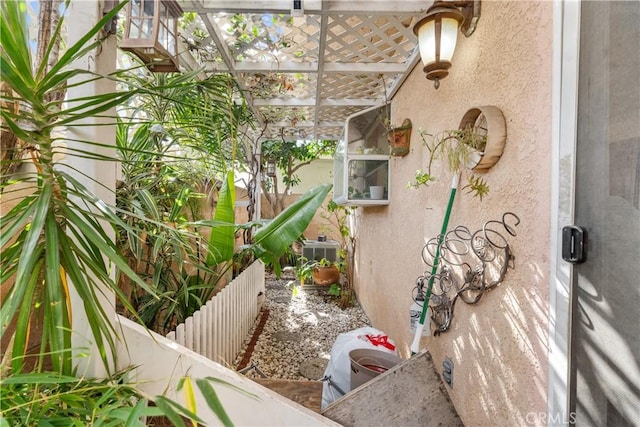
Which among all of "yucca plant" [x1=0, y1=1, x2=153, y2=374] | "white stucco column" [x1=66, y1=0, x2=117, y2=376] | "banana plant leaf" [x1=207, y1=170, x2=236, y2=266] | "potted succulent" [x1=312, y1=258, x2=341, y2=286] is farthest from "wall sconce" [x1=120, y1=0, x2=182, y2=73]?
"potted succulent" [x1=312, y1=258, x2=341, y2=286]

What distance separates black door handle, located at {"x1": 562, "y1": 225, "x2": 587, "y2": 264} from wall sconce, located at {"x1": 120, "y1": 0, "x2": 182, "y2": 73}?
1.76 metres

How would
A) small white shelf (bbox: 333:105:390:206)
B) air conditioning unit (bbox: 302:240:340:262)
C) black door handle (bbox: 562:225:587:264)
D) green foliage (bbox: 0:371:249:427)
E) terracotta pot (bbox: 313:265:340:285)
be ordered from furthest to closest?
air conditioning unit (bbox: 302:240:340:262) → terracotta pot (bbox: 313:265:340:285) → small white shelf (bbox: 333:105:390:206) → black door handle (bbox: 562:225:587:264) → green foliage (bbox: 0:371:249:427)

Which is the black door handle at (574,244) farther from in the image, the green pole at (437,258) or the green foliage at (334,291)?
the green foliage at (334,291)

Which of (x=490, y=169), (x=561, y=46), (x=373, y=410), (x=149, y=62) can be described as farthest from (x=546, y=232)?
(x=149, y=62)

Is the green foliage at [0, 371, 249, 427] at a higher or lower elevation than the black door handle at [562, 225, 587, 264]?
lower

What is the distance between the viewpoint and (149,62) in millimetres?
1301

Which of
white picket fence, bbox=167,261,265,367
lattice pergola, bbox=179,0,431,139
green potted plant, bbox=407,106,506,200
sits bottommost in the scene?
white picket fence, bbox=167,261,265,367

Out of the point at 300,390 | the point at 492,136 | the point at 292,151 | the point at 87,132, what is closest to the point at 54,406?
the point at 87,132

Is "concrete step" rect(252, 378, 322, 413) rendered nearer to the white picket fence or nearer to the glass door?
the white picket fence

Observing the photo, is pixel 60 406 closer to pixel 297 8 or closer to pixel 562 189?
pixel 562 189

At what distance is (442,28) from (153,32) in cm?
136

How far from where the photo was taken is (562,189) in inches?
36.1

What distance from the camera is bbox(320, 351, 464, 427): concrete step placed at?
134cm

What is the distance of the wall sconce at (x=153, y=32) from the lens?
1203mm
